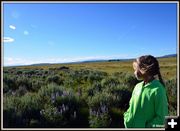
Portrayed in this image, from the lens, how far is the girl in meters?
3.54

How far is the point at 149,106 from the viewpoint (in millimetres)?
3615

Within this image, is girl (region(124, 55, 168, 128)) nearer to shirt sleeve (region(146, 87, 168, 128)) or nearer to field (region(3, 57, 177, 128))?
shirt sleeve (region(146, 87, 168, 128))

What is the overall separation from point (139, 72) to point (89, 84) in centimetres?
149

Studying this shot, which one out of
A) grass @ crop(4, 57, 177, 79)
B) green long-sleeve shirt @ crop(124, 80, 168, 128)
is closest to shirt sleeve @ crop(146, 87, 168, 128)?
green long-sleeve shirt @ crop(124, 80, 168, 128)

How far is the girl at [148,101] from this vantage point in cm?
354

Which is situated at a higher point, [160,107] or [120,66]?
[120,66]

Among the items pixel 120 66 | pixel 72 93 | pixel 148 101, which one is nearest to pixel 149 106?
pixel 148 101

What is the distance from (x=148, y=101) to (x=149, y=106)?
48 mm

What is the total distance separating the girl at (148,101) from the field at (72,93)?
977mm

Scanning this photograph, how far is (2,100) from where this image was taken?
193 inches

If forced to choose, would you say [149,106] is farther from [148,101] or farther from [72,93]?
[72,93]

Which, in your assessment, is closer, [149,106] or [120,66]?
[149,106]

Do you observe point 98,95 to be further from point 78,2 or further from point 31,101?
point 78,2

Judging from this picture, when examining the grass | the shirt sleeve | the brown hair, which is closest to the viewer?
the shirt sleeve
